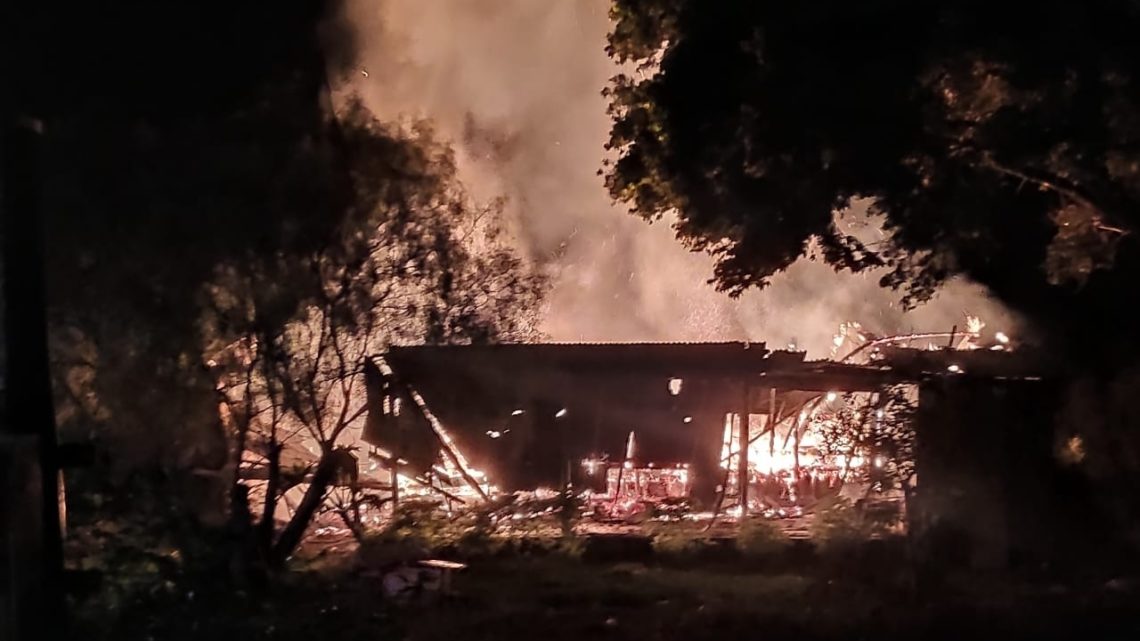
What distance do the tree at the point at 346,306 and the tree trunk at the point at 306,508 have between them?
0.01m

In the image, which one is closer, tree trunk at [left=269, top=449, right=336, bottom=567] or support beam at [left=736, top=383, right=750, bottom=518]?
tree trunk at [left=269, top=449, right=336, bottom=567]

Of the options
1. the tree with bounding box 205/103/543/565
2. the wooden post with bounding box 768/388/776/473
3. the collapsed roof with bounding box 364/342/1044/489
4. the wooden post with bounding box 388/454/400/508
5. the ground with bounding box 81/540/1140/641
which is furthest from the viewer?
the wooden post with bounding box 768/388/776/473

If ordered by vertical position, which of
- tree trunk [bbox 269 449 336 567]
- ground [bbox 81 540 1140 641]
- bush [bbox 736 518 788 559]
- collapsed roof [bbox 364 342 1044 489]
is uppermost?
collapsed roof [bbox 364 342 1044 489]

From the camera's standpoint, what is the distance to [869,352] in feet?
45.3

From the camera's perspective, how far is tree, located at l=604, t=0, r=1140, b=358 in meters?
9.15

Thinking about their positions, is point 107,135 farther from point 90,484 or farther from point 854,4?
point 854,4

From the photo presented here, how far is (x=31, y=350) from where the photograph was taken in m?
7.25

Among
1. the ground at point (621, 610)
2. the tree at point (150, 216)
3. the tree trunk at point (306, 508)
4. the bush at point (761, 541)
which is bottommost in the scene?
the ground at point (621, 610)

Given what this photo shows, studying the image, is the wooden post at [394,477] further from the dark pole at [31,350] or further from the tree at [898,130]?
the tree at [898,130]

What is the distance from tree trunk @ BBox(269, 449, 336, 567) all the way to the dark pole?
8.84 ft

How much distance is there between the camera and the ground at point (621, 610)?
28.7ft

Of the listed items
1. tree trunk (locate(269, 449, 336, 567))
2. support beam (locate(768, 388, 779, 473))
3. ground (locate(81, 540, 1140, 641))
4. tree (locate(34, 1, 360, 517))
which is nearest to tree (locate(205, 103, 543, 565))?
tree trunk (locate(269, 449, 336, 567))

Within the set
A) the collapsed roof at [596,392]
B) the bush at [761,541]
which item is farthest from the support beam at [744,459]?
the bush at [761,541]

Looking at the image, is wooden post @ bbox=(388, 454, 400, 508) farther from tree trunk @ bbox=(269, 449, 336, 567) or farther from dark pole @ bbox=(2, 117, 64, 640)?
dark pole @ bbox=(2, 117, 64, 640)
